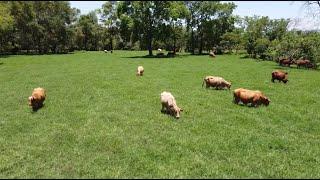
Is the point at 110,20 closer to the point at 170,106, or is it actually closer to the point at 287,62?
the point at 287,62

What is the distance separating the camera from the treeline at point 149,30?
6166 centimetres

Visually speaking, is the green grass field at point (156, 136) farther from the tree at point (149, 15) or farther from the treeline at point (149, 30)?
the tree at point (149, 15)

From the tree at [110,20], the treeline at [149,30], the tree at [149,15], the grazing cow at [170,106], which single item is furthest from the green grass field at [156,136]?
the tree at [110,20]

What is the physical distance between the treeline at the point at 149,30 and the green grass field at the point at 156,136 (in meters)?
29.5

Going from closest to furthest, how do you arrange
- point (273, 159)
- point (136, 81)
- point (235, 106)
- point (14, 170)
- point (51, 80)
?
point (14, 170), point (273, 159), point (235, 106), point (136, 81), point (51, 80)

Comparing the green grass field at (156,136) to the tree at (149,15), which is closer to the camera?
the green grass field at (156,136)

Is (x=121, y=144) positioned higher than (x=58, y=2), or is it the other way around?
(x=58, y=2)

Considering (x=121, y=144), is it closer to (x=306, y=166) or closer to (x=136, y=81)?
(x=306, y=166)

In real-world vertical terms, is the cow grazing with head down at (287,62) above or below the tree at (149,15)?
below

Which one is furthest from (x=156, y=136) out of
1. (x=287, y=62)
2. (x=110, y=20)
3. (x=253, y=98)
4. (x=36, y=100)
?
(x=110, y=20)

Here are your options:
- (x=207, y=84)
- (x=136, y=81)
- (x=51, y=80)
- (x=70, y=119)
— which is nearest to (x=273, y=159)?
(x=70, y=119)

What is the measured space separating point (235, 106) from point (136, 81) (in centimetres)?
1081

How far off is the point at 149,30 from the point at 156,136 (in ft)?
186

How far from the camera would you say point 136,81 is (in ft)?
95.6
